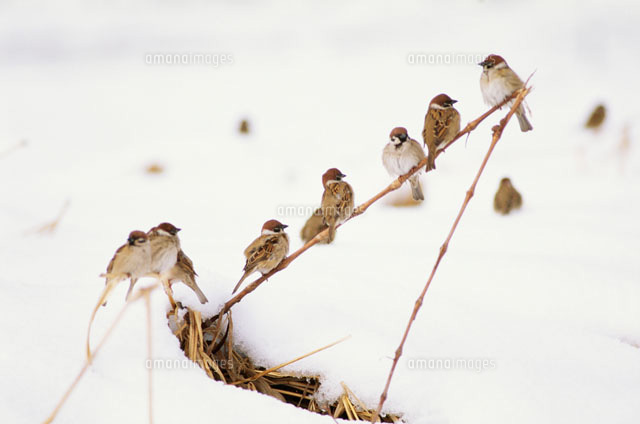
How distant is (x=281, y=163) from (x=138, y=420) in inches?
222

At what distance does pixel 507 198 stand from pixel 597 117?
9.13ft

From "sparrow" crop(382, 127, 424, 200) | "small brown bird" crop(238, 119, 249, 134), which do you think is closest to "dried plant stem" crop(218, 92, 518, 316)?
"sparrow" crop(382, 127, 424, 200)

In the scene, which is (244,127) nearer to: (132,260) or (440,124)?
(440,124)

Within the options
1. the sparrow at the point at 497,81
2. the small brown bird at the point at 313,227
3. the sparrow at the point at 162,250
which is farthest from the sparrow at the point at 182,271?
the small brown bird at the point at 313,227

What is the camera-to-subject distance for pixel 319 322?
2.09 metres

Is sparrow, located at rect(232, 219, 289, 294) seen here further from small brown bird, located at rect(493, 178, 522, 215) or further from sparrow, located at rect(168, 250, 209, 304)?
small brown bird, located at rect(493, 178, 522, 215)

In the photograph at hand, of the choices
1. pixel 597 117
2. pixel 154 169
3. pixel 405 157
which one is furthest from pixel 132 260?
pixel 597 117

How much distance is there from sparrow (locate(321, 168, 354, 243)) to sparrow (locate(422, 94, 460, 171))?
1.40ft

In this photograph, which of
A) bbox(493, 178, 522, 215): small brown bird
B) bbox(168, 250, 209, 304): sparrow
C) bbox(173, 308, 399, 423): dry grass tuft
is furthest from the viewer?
bbox(493, 178, 522, 215): small brown bird

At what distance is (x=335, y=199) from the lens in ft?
8.07

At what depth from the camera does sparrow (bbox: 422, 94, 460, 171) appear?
7.33 ft

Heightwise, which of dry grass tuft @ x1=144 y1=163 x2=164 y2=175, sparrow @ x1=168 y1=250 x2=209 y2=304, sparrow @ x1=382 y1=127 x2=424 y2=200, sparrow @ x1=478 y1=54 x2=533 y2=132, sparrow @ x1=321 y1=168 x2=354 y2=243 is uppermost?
dry grass tuft @ x1=144 y1=163 x2=164 y2=175

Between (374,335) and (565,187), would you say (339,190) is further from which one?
(565,187)

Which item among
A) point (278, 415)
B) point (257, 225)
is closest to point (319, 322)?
point (278, 415)
